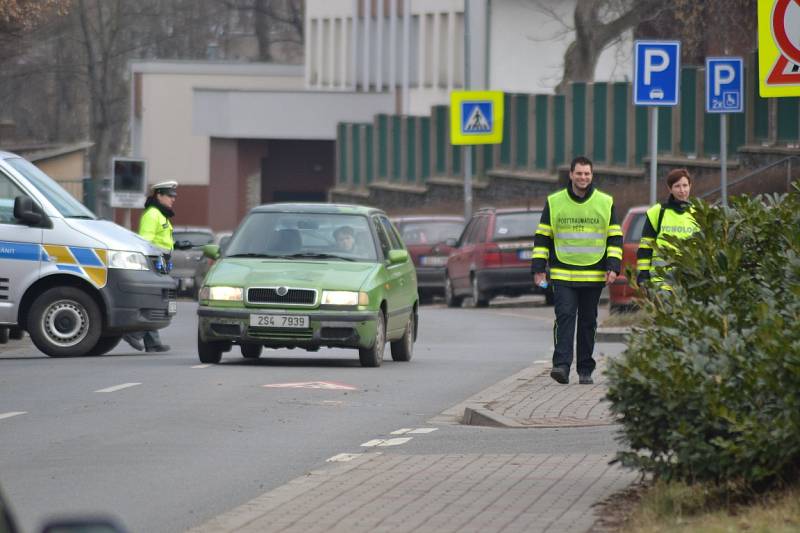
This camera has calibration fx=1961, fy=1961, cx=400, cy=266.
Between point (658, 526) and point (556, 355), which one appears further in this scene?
point (556, 355)

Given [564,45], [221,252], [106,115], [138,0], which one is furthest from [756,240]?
[138,0]

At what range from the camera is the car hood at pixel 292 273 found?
17438 millimetres

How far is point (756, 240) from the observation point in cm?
941

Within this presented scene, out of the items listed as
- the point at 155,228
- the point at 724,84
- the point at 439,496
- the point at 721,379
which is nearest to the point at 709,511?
the point at 721,379

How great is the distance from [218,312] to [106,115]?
149 ft

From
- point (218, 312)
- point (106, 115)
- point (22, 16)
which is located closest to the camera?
point (218, 312)

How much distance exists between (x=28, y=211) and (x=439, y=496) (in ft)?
33.8

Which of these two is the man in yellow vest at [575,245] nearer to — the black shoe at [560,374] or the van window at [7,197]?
the black shoe at [560,374]

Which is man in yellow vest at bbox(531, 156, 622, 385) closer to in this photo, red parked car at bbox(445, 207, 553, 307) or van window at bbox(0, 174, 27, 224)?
van window at bbox(0, 174, 27, 224)

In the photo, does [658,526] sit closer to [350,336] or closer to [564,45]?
[350,336]

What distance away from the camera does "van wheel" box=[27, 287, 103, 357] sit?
749 inches

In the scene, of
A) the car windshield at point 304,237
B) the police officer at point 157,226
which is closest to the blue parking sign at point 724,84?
the police officer at point 157,226

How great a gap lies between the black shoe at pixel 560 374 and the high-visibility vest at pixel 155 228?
20.8 ft

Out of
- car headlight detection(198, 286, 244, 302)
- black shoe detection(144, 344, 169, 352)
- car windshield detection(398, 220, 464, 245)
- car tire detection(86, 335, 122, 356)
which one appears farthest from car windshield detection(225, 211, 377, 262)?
car windshield detection(398, 220, 464, 245)
